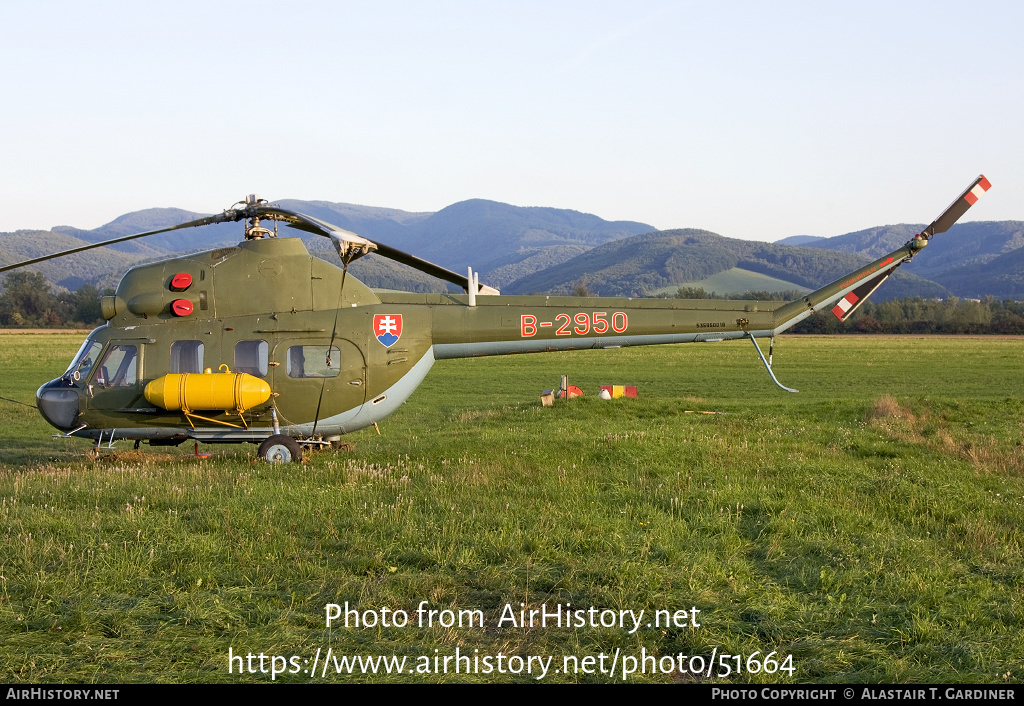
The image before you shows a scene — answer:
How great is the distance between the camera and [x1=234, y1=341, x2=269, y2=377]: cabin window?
13.6m

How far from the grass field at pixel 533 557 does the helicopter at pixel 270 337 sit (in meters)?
0.92

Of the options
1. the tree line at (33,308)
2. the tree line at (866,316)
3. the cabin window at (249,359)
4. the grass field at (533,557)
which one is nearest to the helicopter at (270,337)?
the cabin window at (249,359)

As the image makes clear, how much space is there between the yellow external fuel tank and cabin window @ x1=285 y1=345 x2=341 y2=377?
31.1 inches

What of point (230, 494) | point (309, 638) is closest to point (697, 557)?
point (309, 638)

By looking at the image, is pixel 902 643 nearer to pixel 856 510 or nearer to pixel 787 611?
pixel 787 611

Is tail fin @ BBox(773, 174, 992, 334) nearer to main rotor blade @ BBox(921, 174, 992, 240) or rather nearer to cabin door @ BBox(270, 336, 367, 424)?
main rotor blade @ BBox(921, 174, 992, 240)

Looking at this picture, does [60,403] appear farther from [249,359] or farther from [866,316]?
[866,316]

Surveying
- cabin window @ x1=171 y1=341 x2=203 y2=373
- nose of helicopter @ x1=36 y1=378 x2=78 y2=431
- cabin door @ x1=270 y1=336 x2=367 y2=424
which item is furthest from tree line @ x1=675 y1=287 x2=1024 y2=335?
nose of helicopter @ x1=36 y1=378 x2=78 y2=431

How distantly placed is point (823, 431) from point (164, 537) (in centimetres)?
1279

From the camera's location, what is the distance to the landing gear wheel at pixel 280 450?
513 inches

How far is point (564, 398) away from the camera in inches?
958

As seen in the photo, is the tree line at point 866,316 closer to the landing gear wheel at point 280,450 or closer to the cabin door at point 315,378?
the cabin door at point 315,378

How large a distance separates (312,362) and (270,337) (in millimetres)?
829

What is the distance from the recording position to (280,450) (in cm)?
1313
